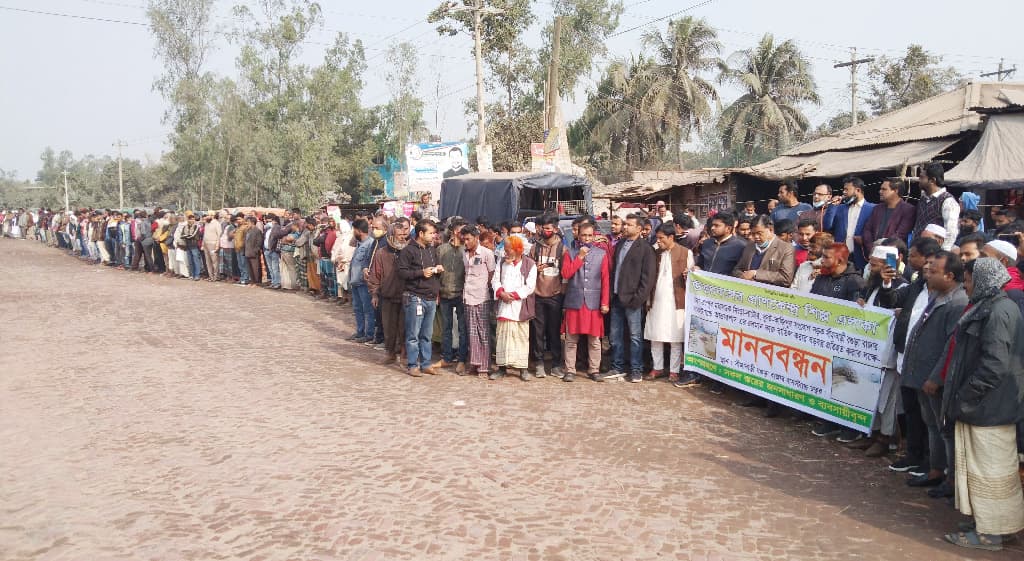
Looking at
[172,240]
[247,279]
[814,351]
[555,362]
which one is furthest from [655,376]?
[172,240]

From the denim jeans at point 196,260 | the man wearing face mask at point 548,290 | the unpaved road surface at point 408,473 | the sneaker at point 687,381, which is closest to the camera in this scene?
the unpaved road surface at point 408,473

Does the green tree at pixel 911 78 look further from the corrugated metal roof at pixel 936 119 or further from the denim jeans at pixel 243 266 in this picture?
the denim jeans at pixel 243 266

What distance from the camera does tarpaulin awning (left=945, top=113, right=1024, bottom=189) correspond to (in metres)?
11.6

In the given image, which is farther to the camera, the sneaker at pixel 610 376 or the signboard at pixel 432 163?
the signboard at pixel 432 163

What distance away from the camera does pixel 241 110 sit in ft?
136

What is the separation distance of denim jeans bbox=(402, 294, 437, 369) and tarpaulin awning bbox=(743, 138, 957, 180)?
10048 mm

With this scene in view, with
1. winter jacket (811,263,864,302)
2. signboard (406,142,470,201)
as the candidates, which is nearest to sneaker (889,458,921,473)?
winter jacket (811,263,864,302)

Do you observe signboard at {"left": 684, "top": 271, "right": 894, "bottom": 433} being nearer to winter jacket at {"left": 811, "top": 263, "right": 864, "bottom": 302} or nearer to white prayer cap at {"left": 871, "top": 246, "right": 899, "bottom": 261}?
winter jacket at {"left": 811, "top": 263, "right": 864, "bottom": 302}

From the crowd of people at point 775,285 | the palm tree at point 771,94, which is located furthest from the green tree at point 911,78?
the crowd of people at point 775,285

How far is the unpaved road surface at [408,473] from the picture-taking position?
4.69 metres

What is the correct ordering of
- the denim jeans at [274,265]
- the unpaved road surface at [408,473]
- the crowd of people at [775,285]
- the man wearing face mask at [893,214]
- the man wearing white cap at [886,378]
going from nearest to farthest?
the crowd of people at [775,285] → the unpaved road surface at [408,473] → the man wearing white cap at [886,378] → the man wearing face mask at [893,214] → the denim jeans at [274,265]

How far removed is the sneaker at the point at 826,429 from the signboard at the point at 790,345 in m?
0.13

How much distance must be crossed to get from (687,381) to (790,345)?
168 cm

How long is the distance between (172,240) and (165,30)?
2664cm
